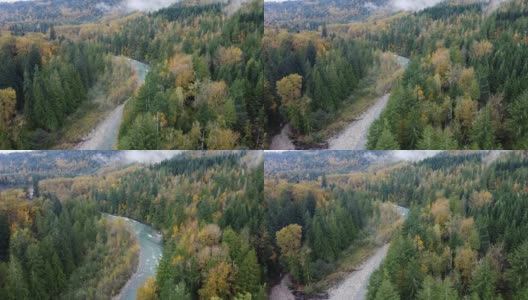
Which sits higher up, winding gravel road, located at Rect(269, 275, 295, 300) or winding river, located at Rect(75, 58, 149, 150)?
winding river, located at Rect(75, 58, 149, 150)

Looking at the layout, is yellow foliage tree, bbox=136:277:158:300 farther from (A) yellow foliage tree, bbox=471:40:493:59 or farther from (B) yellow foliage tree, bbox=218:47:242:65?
(A) yellow foliage tree, bbox=471:40:493:59

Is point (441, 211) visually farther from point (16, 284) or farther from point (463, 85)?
point (16, 284)

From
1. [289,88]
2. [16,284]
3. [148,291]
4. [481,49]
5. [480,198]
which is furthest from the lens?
[480,198]

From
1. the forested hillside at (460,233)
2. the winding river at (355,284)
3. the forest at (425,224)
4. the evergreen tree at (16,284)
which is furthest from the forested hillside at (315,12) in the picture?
the evergreen tree at (16,284)

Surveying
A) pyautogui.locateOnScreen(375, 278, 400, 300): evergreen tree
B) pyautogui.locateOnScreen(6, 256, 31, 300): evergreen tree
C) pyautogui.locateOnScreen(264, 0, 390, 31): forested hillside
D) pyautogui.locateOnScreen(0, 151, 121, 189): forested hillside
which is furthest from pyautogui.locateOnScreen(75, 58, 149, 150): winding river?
pyautogui.locateOnScreen(375, 278, 400, 300): evergreen tree

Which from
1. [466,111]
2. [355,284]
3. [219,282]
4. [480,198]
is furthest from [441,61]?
[219,282]

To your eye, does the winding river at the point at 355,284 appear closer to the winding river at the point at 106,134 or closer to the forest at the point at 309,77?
the forest at the point at 309,77

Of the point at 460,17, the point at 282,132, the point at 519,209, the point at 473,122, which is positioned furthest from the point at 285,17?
the point at 519,209
